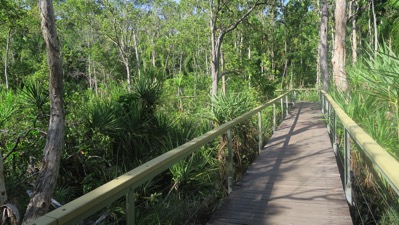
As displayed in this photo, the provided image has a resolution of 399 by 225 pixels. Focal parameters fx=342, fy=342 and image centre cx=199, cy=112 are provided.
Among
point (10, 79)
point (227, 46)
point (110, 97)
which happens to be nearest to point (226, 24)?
point (227, 46)

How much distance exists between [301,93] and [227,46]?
642 centimetres

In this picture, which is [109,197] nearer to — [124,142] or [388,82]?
[388,82]

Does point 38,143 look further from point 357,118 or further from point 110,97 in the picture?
point 357,118

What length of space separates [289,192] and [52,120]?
312 cm

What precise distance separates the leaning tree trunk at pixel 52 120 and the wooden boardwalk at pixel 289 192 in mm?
1966

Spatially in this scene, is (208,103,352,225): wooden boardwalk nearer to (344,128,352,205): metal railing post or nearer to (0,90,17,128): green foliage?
(344,128,352,205): metal railing post

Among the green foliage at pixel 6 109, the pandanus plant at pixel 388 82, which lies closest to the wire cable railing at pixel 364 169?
the pandanus plant at pixel 388 82

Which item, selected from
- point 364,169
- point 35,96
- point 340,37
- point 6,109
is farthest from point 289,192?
point 340,37

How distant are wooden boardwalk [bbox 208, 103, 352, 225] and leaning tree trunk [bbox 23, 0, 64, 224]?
1.97m

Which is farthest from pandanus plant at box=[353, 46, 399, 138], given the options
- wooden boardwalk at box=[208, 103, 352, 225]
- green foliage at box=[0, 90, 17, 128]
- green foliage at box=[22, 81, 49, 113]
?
green foliage at box=[0, 90, 17, 128]

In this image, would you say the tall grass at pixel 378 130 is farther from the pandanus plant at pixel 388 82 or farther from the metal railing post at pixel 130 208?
the metal railing post at pixel 130 208

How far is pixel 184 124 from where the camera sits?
6.99 metres

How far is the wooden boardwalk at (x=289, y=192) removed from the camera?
142 inches

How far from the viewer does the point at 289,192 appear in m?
4.36
